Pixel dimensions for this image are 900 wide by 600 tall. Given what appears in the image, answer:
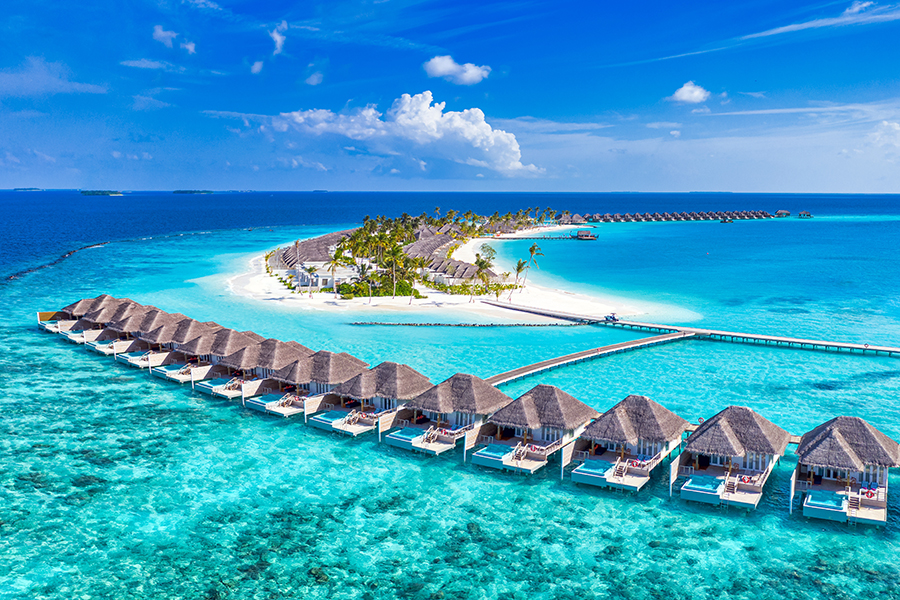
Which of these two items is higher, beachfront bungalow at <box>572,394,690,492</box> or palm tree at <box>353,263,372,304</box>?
palm tree at <box>353,263,372,304</box>

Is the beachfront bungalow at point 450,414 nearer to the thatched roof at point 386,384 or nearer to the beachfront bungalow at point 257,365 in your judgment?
the thatched roof at point 386,384

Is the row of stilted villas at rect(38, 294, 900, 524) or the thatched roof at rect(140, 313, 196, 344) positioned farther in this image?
the thatched roof at rect(140, 313, 196, 344)

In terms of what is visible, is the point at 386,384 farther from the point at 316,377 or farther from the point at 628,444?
the point at 628,444

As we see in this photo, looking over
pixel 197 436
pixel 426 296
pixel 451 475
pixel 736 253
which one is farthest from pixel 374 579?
pixel 736 253

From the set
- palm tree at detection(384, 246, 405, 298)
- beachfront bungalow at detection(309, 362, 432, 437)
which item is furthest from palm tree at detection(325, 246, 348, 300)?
beachfront bungalow at detection(309, 362, 432, 437)

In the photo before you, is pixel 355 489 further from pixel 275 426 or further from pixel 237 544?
pixel 275 426

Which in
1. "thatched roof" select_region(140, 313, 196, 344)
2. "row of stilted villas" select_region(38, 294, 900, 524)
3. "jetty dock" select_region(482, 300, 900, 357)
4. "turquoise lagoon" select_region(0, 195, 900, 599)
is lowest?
"turquoise lagoon" select_region(0, 195, 900, 599)

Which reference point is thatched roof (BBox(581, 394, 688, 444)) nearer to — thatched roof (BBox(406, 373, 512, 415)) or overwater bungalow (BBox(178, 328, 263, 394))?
thatched roof (BBox(406, 373, 512, 415))
